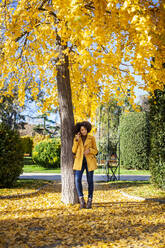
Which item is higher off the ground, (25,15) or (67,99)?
(25,15)

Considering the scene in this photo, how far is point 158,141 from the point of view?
722 cm

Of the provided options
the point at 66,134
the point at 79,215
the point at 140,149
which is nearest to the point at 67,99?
the point at 66,134

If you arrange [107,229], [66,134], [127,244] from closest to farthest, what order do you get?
[127,244]
[107,229]
[66,134]

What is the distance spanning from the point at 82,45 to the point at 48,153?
10370mm

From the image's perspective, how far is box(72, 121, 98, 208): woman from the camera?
17.4ft

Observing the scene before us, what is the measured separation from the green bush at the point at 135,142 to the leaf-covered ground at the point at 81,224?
8065mm

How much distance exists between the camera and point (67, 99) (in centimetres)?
584

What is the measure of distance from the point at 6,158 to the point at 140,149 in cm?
804

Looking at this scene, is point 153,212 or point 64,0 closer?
point 64,0

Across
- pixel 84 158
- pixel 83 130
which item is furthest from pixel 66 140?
pixel 84 158

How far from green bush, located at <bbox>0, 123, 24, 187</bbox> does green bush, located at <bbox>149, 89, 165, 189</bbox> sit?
3.86 metres

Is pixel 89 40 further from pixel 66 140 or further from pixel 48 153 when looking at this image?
pixel 48 153

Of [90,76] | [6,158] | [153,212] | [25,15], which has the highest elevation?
[25,15]

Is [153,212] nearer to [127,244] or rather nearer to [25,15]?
[127,244]
